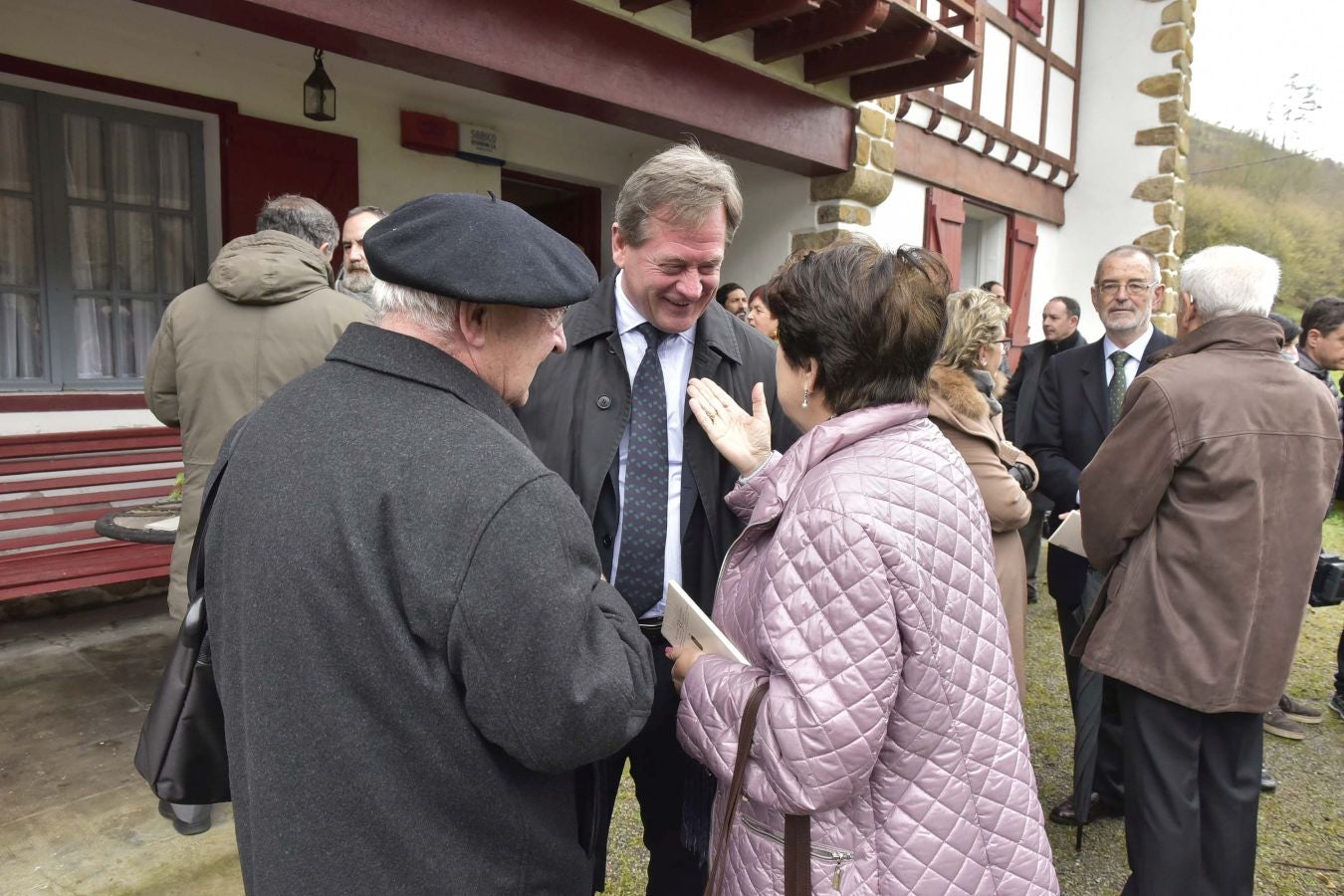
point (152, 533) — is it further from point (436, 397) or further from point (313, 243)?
point (436, 397)

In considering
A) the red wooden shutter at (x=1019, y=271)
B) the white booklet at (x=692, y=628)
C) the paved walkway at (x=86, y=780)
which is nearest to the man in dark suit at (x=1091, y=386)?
the white booklet at (x=692, y=628)

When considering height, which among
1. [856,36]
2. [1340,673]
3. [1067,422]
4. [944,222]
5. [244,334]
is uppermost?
[856,36]

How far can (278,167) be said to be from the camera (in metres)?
4.77

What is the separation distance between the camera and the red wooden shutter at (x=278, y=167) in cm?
462

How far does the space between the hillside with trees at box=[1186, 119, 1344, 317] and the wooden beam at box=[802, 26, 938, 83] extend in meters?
20.4

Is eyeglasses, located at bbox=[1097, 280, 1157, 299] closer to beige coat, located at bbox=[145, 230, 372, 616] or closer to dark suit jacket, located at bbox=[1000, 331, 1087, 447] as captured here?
dark suit jacket, located at bbox=[1000, 331, 1087, 447]

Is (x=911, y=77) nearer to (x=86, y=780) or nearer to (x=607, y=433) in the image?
(x=607, y=433)

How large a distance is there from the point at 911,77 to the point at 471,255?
5082mm

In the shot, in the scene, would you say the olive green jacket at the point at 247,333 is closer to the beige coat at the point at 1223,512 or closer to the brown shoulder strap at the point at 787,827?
the brown shoulder strap at the point at 787,827

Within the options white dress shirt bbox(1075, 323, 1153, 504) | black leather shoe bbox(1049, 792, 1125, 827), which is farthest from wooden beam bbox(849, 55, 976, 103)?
black leather shoe bbox(1049, 792, 1125, 827)

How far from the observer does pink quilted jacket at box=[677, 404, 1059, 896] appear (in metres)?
1.21

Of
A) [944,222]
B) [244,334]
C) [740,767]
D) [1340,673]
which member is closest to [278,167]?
[244,334]

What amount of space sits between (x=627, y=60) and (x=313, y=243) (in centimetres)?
214

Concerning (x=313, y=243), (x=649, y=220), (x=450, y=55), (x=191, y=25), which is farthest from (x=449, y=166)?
(x=649, y=220)
